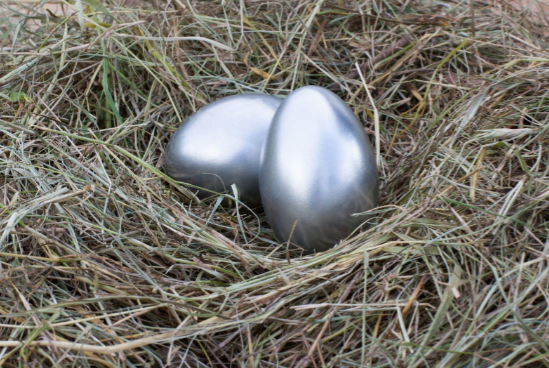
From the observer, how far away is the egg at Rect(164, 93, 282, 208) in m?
1.01

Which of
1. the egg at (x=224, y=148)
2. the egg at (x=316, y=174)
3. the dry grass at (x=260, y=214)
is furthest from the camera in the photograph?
the egg at (x=224, y=148)

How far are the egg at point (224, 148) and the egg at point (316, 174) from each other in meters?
0.07

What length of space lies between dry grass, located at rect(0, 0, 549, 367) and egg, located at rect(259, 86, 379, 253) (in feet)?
0.16

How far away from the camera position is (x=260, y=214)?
1077 millimetres

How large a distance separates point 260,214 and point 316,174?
0.23m

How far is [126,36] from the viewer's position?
3.69 feet

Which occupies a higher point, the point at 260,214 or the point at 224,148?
the point at 224,148

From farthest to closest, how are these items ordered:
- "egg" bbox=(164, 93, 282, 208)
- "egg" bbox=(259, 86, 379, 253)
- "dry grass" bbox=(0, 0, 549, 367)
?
"egg" bbox=(164, 93, 282, 208) → "egg" bbox=(259, 86, 379, 253) → "dry grass" bbox=(0, 0, 549, 367)

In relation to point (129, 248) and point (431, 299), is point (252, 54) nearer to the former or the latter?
point (129, 248)

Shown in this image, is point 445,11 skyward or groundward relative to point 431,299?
skyward

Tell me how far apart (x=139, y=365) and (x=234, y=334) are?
13 centimetres

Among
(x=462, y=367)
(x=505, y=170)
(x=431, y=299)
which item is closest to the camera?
(x=462, y=367)

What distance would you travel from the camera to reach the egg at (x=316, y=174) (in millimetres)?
884

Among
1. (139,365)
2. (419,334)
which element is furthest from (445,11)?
(139,365)
